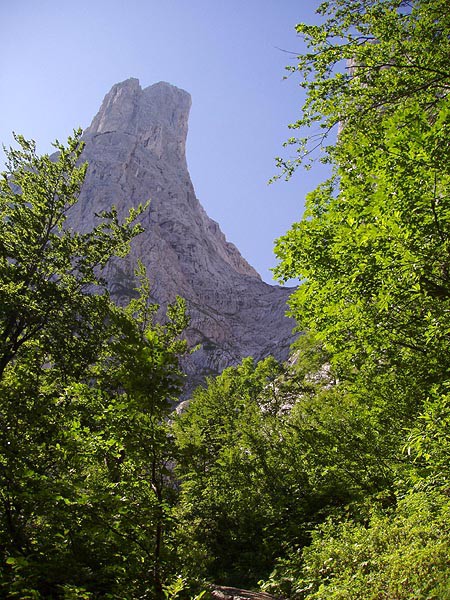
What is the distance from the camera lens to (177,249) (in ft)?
A: 430

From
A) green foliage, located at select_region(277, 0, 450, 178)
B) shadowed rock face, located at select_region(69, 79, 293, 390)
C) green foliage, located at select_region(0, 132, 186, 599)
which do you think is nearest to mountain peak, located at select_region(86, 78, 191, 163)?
shadowed rock face, located at select_region(69, 79, 293, 390)

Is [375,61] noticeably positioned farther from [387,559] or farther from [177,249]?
[177,249]

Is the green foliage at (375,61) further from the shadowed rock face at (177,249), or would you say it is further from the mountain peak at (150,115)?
the mountain peak at (150,115)

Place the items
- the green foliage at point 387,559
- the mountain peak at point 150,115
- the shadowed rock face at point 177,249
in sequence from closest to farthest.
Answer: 1. the green foliage at point 387,559
2. the shadowed rock face at point 177,249
3. the mountain peak at point 150,115

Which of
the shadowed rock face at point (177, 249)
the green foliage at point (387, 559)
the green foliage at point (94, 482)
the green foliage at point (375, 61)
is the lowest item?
the green foliage at point (387, 559)

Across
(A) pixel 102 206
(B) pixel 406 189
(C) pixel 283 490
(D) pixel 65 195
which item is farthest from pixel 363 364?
(A) pixel 102 206

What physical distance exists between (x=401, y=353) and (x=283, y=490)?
942 cm

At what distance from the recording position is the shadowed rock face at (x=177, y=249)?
4377 inches

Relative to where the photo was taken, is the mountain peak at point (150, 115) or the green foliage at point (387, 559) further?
the mountain peak at point (150, 115)

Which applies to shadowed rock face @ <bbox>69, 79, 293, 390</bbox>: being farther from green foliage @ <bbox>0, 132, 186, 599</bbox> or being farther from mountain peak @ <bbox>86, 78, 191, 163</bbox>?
green foliage @ <bbox>0, 132, 186, 599</bbox>

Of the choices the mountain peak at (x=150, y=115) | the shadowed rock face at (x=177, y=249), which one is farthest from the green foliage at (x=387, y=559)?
the mountain peak at (x=150, y=115)

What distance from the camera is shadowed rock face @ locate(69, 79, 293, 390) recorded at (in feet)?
365

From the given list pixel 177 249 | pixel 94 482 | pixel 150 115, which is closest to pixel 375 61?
pixel 94 482

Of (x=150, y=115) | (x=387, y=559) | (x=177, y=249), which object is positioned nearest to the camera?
(x=387, y=559)
